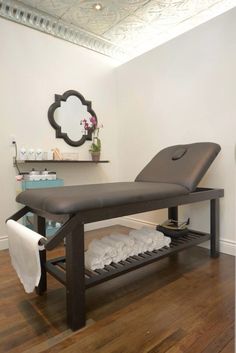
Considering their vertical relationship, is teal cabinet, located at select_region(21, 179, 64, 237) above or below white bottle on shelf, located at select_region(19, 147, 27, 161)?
below

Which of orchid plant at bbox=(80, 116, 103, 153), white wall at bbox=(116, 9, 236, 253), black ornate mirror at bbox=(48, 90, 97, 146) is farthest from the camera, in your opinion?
orchid plant at bbox=(80, 116, 103, 153)

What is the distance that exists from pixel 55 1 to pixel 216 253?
2629 millimetres

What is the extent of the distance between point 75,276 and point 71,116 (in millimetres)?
1993

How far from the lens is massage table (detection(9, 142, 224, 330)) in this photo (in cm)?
107

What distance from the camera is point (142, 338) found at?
3.35 ft

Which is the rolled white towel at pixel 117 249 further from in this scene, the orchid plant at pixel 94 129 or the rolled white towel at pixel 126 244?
the orchid plant at pixel 94 129

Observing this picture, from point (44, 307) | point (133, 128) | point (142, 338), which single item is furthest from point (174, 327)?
point (133, 128)

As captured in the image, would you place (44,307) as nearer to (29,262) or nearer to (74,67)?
(29,262)

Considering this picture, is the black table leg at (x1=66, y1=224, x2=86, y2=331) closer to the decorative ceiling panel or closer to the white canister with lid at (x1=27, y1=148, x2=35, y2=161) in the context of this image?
the white canister with lid at (x1=27, y1=148, x2=35, y2=161)

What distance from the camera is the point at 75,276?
3.51ft

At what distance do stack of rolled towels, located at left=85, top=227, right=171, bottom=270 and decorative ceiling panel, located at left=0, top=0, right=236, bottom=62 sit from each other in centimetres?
208

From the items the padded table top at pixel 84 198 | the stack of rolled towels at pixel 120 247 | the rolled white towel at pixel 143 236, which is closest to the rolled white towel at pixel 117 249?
the stack of rolled towels at pixel 120 247

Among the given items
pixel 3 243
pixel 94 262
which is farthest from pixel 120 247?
pixel 3 243

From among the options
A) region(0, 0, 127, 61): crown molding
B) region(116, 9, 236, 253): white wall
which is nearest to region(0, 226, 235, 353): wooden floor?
region(116, 9, 236, 253): white wall
